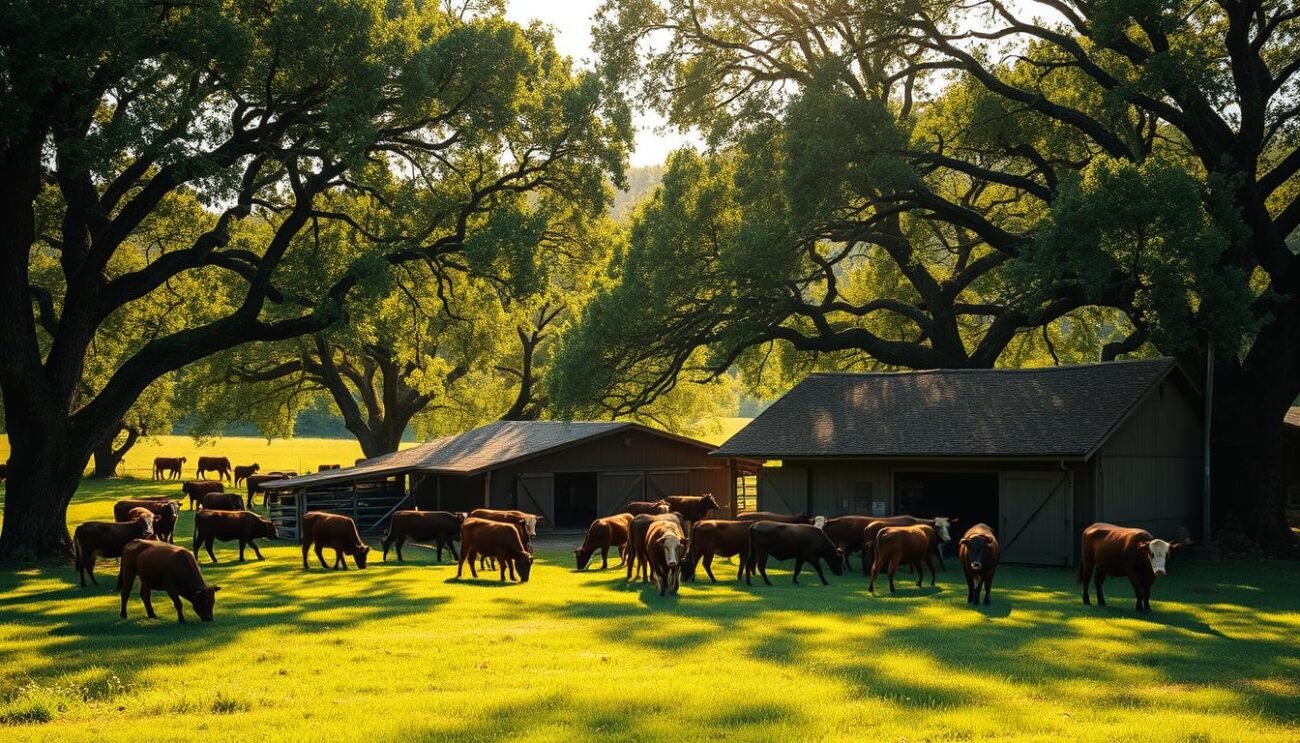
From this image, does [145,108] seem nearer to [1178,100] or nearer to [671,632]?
[671,632]

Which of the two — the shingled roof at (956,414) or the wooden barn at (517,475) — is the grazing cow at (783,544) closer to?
the shingled roof at (956,414)

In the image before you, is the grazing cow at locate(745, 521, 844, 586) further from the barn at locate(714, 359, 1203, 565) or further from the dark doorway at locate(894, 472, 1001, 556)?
the dark doorway at locate(894, 472, 1001, 556)

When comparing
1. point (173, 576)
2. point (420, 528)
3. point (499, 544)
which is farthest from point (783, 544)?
point (173, 576)

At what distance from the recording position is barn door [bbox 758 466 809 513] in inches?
1201

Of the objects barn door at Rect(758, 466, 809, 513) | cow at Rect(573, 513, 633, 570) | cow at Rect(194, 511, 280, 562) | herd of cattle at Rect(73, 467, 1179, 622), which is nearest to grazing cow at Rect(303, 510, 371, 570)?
herd of cattle at Rect(73, 467, 1179, 622)

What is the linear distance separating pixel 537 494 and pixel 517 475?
1.00 meters

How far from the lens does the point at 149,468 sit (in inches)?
2968

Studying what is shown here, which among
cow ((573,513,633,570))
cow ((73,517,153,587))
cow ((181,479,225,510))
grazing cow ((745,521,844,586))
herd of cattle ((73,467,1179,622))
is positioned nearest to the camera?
herd of cattle ((73,467,1179,622))

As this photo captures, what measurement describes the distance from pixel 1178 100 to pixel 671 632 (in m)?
19.7

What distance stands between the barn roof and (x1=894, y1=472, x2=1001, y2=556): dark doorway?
825 cm

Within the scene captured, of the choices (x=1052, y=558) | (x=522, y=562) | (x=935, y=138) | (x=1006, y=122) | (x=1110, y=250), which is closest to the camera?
(x=522, y=562)

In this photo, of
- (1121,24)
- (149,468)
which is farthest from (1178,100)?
(149,468)

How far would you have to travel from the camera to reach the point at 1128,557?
18.0m

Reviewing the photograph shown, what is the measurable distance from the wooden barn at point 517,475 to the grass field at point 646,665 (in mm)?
13936
